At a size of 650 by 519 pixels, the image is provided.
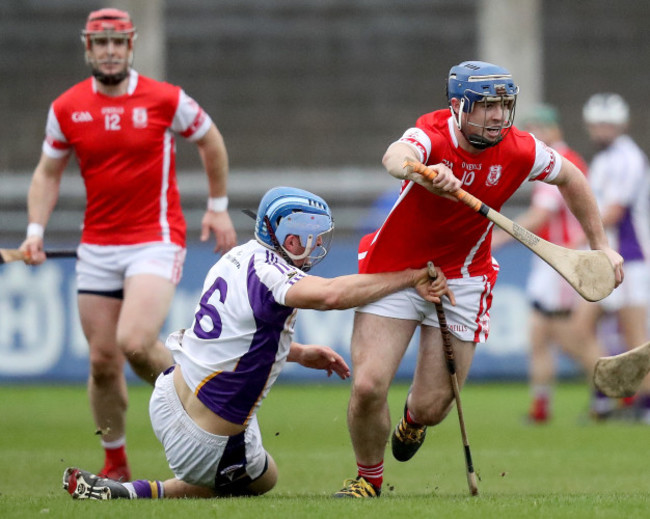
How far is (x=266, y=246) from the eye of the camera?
19.2 feet

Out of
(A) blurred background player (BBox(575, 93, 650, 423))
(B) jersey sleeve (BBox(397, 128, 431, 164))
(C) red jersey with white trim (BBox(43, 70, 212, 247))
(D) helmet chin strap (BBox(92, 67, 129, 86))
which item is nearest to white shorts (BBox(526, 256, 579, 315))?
(A) blurred background player (BBox(575, 93, 650, 423))

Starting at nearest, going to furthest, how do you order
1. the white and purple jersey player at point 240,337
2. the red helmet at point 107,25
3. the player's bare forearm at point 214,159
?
1. the white and purple jersey player at point 240,337
2. the red helmet at point 107,25
3. the player's bare forearm at point 214,159

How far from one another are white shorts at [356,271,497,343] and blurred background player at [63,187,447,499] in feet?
1.41

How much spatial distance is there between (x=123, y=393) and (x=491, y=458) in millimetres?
2421

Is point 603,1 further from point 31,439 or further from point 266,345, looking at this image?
point 266,345

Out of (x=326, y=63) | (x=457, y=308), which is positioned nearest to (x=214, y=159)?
(x=457, y=308)

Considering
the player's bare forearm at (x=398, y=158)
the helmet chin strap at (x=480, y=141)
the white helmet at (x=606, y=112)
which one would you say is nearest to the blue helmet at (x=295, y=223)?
the player's bare forearm at (x=398, y=158)

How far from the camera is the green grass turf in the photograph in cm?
539

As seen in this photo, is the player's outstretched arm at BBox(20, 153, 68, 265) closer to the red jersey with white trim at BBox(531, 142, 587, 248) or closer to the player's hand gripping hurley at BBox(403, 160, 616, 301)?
the player's hand gripping hurley at BBox(403, 160, 616, 301)

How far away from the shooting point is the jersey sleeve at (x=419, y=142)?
594cm

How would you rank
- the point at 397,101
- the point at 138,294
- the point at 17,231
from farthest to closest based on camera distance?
the point at 397,101, the point at 17,231, the point at 138,294

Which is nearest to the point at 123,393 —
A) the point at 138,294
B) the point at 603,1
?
the point at 138,294

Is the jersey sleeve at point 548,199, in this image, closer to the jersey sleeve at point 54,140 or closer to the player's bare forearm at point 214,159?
the player's bare forearm at point 214,159

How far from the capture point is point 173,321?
13.0 metres
